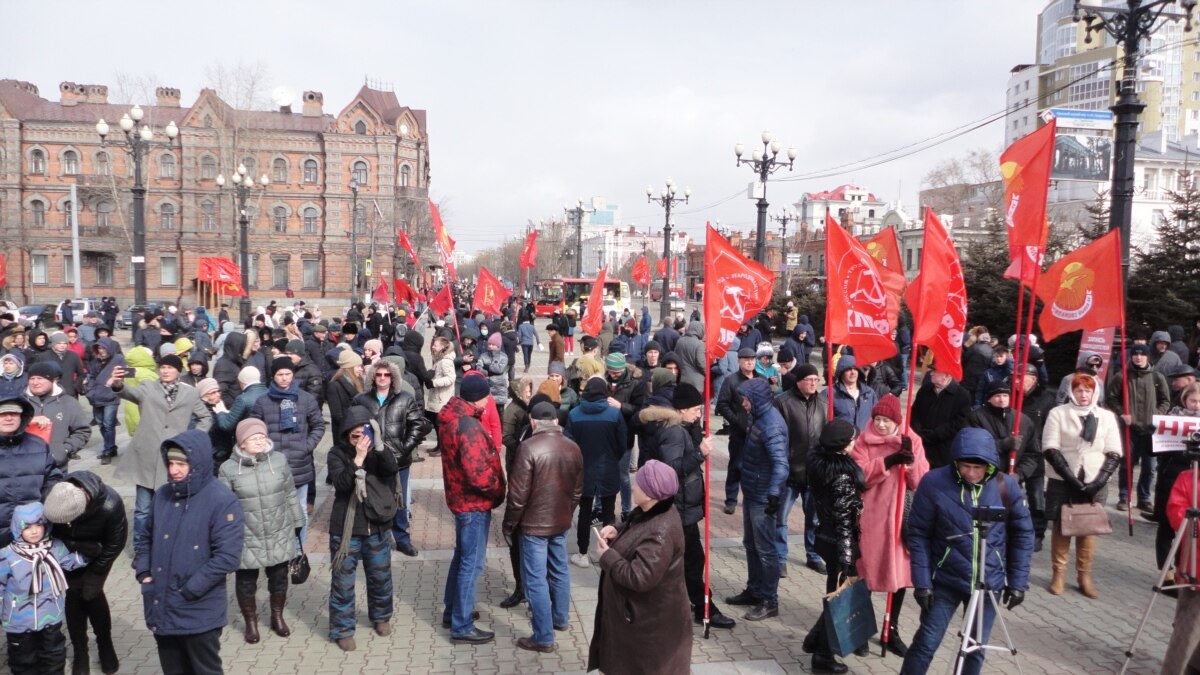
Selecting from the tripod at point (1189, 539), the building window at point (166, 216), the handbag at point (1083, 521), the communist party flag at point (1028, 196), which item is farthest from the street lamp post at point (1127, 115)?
the building window at point (166, 216)

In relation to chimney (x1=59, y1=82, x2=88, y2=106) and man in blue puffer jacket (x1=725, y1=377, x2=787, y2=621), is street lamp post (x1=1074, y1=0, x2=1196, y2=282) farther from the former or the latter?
chimney (x1=59, y1=82, x2=88, y2=106)

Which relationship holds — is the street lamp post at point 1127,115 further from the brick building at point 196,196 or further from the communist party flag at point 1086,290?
the brick building at point 196,196

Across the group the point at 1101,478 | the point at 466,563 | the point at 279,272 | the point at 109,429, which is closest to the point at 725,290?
the point at 466,563

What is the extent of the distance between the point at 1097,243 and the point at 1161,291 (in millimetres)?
11142

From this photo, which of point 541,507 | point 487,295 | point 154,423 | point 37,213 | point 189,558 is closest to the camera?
point 189,558

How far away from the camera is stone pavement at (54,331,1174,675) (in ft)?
17.6

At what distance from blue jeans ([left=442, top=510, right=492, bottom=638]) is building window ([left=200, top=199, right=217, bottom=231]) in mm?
55077

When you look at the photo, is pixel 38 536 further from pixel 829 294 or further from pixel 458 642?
pixel 829 294

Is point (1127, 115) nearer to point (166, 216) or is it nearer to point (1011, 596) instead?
point (1011, 596)

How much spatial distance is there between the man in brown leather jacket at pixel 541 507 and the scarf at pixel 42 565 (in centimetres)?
255

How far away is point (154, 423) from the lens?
6.68 m

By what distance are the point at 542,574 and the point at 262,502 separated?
1910 mm

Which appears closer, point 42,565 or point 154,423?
point 42,565

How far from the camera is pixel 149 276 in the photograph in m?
54.0
